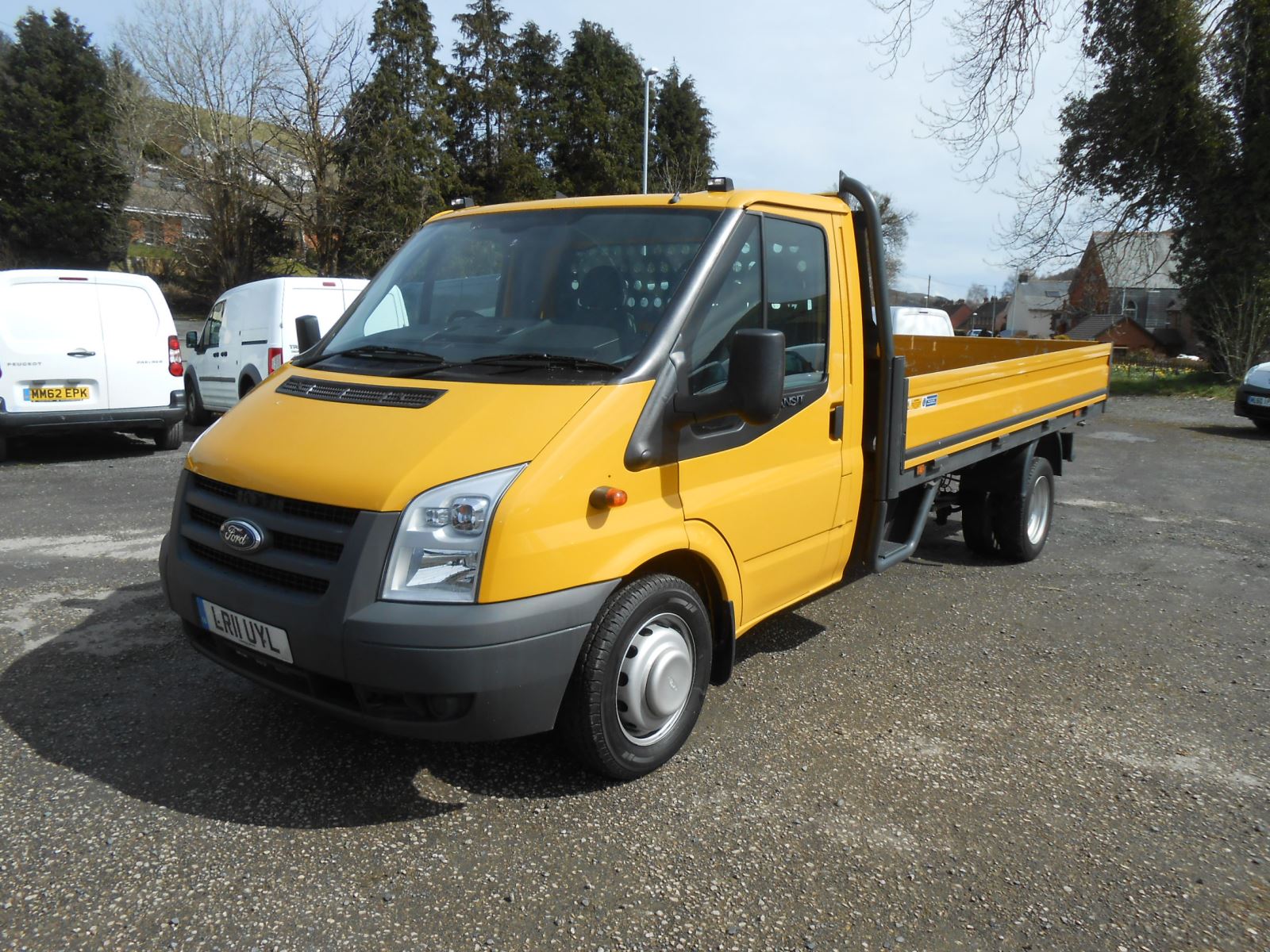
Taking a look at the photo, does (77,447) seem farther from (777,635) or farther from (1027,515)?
(1027,515)

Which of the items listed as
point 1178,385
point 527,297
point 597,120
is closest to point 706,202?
point 527,297

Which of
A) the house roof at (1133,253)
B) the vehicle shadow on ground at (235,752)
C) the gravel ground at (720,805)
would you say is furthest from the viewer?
the house roof at (1133,253)

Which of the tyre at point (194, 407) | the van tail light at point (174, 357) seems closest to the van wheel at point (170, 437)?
the van tail light at point (174, 357)

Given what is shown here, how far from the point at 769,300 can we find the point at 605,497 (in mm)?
1238

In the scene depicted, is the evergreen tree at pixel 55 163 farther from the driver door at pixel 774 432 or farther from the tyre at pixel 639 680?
the tyre at pixel 639 680

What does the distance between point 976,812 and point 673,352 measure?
6.40 ft

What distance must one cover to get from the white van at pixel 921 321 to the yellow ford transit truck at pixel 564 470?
27.7 feet

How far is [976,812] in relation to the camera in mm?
3303

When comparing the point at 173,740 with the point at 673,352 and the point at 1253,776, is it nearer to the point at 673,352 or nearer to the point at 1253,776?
the point at 673,352

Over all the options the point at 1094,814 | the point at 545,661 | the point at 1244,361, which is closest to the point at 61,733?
the point at 545,661

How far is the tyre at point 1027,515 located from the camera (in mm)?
6289

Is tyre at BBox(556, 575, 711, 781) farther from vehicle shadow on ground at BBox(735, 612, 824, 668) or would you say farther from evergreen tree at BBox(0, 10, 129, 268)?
evergreen tree at BBox(0, 10, 129, 268)

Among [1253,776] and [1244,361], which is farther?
[1244,361]

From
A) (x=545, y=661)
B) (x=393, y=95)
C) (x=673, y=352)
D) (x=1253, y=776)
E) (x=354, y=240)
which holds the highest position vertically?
(x=393, y=95)
